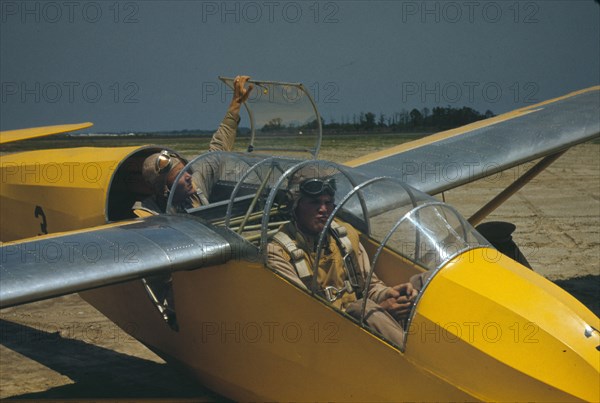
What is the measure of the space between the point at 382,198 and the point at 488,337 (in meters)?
1.12

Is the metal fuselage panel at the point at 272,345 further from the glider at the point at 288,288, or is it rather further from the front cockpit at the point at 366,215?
the front cockpit at the point at 366,215

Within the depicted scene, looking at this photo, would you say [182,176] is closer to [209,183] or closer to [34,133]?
[209,183]

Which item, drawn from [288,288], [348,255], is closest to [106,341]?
[288,288]

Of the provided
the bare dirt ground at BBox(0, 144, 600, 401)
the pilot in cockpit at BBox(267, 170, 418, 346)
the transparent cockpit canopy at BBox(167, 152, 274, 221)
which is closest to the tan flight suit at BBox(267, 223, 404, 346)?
the pilot in cockpit at BBox(267, 170, 418, 346)

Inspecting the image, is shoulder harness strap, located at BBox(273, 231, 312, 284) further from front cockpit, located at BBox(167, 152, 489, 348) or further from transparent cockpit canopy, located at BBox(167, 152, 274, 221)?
transparent cockpit canopy, located at BBox(167, 152, 274, 221)

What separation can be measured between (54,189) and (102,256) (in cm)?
247

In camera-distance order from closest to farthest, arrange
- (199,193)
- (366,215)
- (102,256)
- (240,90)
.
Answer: (366,215) < (102,256) < (199,193) < (240,90)

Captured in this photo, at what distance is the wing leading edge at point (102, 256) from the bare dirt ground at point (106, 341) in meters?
1.29

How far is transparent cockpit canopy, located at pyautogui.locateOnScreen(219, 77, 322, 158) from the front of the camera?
297 inches

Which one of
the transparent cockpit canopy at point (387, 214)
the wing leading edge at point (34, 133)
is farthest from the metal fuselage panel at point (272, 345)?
the wing leading edge at point (34, 133)

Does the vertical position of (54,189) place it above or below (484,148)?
below

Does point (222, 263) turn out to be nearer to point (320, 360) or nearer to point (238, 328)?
point (238, 328)

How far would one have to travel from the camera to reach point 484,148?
362 inches

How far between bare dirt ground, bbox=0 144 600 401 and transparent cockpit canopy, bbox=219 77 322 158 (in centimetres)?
237
